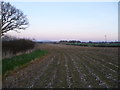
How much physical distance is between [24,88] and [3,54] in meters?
9.91

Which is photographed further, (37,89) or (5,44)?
(5,44)

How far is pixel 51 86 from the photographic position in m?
8.56

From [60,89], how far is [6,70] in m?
6.51

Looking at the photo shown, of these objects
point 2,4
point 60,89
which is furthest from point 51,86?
point 2,4

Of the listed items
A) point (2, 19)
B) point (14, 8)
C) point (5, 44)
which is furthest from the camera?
point (14, 8)

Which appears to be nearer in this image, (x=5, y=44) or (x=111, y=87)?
(x=111, y=87)

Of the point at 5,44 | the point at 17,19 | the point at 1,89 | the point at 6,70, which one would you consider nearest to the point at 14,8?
the point at 17,19

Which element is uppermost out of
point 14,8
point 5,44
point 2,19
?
point 14,8

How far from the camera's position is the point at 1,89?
8547mm

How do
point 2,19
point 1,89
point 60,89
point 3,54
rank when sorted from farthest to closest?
1. point 2,19
2. point 3,54
3. point 1,89
4. point 60,89

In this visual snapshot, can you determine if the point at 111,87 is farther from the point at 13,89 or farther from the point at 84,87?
the point at 13,89

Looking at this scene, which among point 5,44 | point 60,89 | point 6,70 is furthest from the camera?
point 5,44

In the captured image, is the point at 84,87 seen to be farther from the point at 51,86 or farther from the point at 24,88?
the point at 24,88

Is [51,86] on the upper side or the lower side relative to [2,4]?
lower
